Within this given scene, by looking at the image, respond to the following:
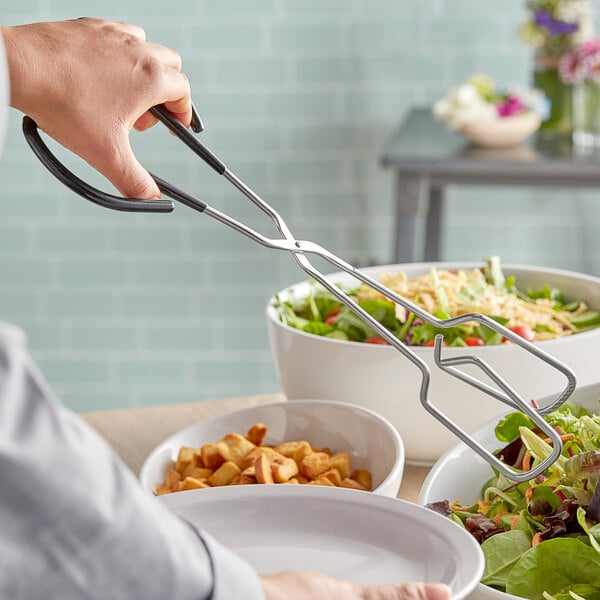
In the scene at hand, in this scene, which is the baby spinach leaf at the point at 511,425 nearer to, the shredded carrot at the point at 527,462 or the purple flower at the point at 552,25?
the shredded carrot at the point at 527,462

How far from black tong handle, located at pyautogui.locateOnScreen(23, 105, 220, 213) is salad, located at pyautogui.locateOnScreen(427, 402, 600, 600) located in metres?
0.31

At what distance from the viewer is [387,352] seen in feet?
3.32

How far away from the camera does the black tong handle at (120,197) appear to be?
69 cm

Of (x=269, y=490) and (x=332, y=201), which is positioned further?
(x=332, y=201)

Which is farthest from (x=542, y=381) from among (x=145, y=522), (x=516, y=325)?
(x=145, y=522)

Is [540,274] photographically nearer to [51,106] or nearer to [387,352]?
[387,352]

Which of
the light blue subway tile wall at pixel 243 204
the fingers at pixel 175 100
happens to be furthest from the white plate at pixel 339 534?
the light blue subway tile wall at pixel 243 204

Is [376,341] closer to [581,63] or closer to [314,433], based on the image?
[314,433]

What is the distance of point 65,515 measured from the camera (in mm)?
383

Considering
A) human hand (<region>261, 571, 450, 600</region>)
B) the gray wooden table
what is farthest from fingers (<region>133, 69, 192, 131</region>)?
the gray wooden table

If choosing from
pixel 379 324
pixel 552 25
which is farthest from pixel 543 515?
pixel 552 25

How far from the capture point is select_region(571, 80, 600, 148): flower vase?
2.47 m

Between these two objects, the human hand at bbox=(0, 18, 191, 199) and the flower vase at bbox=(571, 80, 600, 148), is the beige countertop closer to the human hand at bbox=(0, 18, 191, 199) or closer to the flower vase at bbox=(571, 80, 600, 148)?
the human hand at bbox=(0, 18, 191, 199)

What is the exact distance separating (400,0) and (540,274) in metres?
1.78
